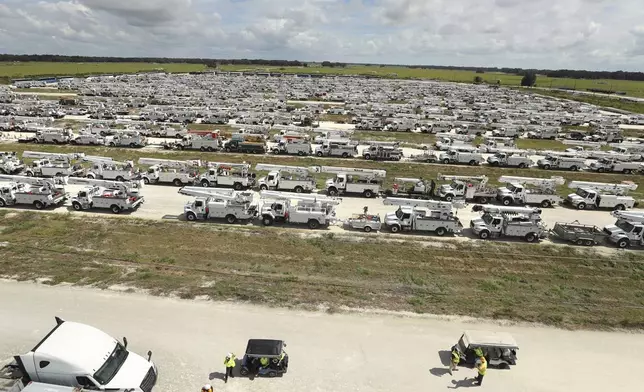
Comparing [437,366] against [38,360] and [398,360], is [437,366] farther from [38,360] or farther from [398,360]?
[38,360]

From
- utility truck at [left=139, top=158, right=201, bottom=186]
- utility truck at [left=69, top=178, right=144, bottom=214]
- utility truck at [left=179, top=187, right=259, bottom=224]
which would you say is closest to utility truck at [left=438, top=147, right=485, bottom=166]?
utility truck at [left=179, top=187, right=259, bottom=224]

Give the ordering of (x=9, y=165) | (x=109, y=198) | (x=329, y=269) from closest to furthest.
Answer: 1. (x=329, y=269)
2. (x=109, y=198)
3. (x=9, y=165)

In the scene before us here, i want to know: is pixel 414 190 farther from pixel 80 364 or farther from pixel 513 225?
pixel 80 364

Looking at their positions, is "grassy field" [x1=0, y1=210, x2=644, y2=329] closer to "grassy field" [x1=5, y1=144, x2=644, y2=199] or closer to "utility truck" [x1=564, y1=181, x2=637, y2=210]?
"utility truck" [x1=564, y1=181, x2=637, y2=210]

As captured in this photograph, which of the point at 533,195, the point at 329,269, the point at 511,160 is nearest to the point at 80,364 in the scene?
the point at 329,269

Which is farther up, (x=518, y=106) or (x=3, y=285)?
(x=518, y=106)

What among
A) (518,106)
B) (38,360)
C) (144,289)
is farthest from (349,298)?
(518,106)
